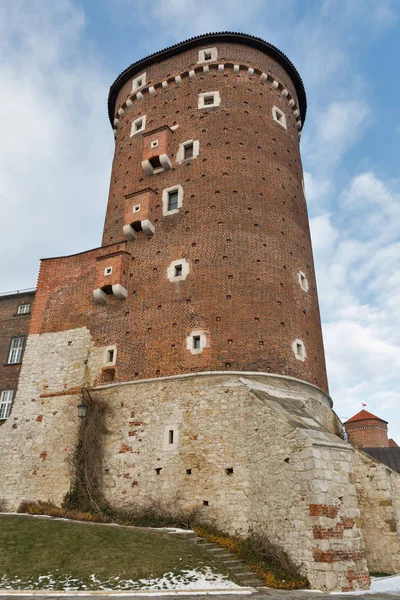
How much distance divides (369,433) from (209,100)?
35.9 m

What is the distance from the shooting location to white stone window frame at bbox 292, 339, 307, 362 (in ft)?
60.1

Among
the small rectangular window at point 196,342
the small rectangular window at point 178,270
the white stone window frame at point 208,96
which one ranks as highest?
the white stone window frame at point 208,96

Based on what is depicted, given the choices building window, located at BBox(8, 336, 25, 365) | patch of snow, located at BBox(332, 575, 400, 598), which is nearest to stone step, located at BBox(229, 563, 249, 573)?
patch of snow, located at BBox(332, 575, 400, 598)

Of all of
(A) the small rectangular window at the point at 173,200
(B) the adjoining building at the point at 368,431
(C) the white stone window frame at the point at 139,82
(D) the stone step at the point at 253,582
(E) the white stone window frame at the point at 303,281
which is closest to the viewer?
(D) the stone step at the point at 253,582

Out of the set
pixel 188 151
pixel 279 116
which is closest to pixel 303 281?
pixel 188 151

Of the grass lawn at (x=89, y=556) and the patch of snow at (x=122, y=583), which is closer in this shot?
the patch of snow at (x=122, y=583)

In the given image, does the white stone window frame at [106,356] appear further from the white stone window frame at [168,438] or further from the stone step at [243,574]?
the stone step at [243,574]

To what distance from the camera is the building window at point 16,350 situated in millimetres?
23234

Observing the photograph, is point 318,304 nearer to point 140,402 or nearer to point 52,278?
point 140,402

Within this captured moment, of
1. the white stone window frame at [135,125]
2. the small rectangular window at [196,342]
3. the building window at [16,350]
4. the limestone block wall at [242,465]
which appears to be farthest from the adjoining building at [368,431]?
the white stone window frame at [135,125]

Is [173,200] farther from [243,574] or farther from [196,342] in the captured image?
[243,574]

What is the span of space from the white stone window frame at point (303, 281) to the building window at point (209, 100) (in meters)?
9.14

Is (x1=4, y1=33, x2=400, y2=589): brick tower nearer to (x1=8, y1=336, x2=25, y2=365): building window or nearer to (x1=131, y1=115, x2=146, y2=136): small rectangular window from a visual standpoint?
(x1=131, y1=115, x2=146, y2=136): small rectangular window

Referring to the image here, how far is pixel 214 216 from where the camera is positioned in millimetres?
19844
